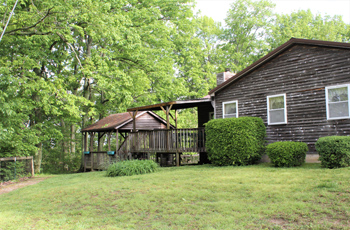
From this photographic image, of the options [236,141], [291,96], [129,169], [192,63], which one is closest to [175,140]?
[129,169]

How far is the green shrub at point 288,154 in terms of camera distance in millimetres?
11766

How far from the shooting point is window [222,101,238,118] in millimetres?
16500

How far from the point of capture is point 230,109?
16.8 meters

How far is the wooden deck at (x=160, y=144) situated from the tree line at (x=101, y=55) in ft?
11.6

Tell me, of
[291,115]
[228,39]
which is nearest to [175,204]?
[291,115]

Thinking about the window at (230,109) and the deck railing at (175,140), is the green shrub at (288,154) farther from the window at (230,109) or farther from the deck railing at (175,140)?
the deck railing at (175,140)

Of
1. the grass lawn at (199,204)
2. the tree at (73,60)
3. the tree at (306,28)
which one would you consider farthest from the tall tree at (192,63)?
the grass lawn at (199,204)

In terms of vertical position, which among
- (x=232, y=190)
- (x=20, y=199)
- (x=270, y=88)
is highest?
(x=270, y=88)

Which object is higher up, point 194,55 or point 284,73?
point 194,55

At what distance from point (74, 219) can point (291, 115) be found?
34.4 ft

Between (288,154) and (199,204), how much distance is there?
18.5 feet

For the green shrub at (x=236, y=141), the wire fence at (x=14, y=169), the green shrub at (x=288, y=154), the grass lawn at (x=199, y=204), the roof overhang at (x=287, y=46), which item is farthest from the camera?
the wire fence at (x=14, y=169)

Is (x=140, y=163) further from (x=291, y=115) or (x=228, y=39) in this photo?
(x=228, y=39)

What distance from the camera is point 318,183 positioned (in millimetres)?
8117
